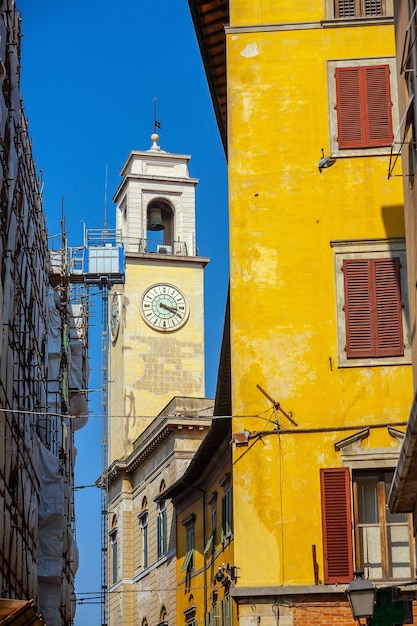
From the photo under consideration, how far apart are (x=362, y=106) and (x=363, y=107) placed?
0.09 feet

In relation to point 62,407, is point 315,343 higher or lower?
lower

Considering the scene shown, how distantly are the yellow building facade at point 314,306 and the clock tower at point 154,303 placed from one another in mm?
35662

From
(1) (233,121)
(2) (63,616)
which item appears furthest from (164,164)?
(1) (233,121)

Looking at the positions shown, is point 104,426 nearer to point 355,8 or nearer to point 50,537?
point 50,537

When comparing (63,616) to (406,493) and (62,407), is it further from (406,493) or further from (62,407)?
(406,493)

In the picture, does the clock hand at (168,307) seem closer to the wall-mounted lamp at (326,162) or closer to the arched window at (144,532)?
the arched window at (144,532)

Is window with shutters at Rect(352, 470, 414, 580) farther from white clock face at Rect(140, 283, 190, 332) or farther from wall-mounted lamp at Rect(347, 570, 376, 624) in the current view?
white clock face at Rect(140, 283, 190, 332)

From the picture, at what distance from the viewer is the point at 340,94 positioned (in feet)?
78.2

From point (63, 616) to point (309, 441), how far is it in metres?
15.4

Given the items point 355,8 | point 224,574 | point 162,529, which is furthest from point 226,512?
point 162,529

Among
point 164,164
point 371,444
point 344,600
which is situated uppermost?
point 164,164

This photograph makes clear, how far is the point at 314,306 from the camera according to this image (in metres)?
22.8

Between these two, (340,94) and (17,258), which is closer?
(340,94)

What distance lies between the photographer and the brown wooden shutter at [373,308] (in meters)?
22.5
